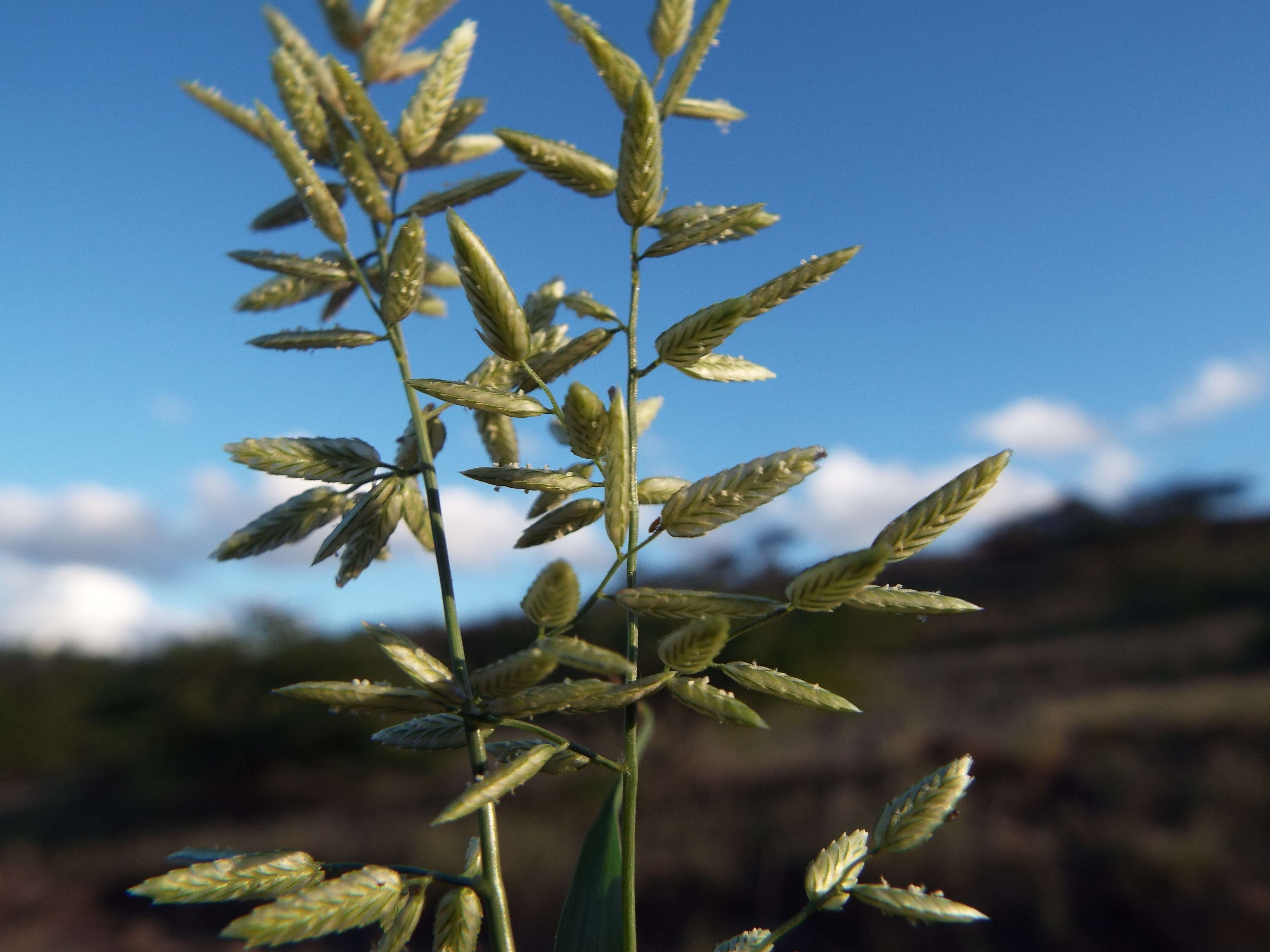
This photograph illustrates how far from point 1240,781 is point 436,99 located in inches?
250

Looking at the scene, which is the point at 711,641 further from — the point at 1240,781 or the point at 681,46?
the point at 1240,781

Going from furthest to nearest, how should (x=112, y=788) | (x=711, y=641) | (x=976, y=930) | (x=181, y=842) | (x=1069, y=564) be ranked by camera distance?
(x=1069, y=564)
(x=112, y=788)
(x=181, y=842)
(x=976, y=930)
(x=711, y=641)

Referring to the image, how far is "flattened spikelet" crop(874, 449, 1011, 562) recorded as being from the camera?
0.38m

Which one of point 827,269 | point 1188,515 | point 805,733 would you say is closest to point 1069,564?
point 1188,515

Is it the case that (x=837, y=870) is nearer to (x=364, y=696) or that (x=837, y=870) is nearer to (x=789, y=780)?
(x=364, y=696)

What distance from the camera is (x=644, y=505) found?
1.75ft

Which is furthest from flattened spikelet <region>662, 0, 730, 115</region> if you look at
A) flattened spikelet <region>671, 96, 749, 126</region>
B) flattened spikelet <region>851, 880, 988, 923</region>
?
flattened spikelet <region>851, 880, 988, 923</region>

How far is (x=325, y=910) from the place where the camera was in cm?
38

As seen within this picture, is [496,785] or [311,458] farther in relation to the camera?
[311,458]

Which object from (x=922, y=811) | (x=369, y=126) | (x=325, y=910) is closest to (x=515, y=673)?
(x=325, y=910)

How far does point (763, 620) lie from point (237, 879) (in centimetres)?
28

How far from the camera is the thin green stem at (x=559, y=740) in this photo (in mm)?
408

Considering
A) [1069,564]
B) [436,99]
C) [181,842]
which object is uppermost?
[436,99]

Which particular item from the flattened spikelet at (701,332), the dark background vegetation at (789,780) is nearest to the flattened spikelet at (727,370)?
the flattened spikelet at (701,332)
